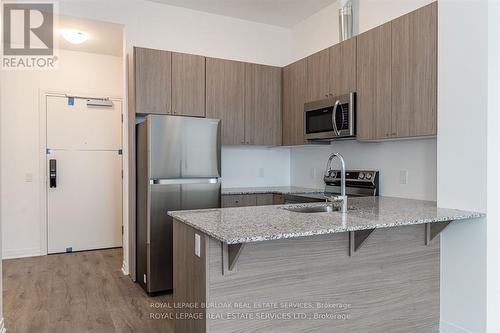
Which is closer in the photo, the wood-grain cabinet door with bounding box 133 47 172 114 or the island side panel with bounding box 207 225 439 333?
the island side panel with bounding box 207 225 439 333

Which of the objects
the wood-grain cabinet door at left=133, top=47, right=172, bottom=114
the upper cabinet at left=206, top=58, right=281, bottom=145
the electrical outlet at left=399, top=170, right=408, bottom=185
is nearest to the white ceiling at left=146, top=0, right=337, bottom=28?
the upper cabinet at left=206, top=58, right=281, bottom=145

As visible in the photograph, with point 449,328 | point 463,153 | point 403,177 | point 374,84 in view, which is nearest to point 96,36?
point 374,84

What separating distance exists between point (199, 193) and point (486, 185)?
2292mm

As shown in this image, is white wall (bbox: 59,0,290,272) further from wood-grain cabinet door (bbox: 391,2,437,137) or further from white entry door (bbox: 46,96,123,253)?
wood-grain cabinet door (bbox: 391,2,437,137)

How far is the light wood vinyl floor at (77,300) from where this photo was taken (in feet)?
8.86

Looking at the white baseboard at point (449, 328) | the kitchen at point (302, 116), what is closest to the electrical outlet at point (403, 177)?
the kitchen at point (302, 116)

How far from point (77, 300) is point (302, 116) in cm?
283

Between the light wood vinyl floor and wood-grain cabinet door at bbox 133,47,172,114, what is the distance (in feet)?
5.75

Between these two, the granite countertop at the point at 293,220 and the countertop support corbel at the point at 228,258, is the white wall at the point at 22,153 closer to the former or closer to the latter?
the granite countertop at the point at 293,220

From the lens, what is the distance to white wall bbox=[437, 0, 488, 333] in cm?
227

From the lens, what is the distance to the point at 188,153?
3.35 meters

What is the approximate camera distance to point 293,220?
193 centimetres

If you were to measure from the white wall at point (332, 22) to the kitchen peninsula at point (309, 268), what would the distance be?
190cm

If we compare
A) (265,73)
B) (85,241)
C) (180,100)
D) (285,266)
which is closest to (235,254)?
(285,266)
